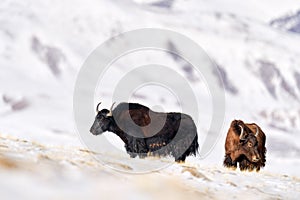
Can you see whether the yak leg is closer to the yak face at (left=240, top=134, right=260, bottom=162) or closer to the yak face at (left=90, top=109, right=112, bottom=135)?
the yak face at (left=240, top=134, right=260, bottom=162)

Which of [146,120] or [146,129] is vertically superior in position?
[146,120]

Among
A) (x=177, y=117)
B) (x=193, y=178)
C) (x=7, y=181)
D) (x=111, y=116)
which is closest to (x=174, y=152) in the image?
(x=177, y=117)

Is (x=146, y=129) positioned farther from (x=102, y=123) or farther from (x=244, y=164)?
(x=244, y=164)

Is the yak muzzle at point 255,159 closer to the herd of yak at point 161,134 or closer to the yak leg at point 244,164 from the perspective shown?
the herd of yak at point 161,134

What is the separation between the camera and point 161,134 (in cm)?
1594

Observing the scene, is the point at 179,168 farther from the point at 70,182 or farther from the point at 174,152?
the point at 70,182

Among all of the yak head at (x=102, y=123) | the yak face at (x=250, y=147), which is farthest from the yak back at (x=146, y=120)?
the yak face at (x=250, y=147)

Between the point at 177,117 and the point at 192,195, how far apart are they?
6.25 meters

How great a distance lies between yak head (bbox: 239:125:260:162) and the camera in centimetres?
1673

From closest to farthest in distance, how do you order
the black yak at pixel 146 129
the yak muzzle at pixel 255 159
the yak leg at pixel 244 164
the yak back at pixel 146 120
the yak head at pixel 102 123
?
1. the black yak at pixel 146 129
2. the yak back at pixel 146 120
3. the yak head at pixel 102 123
4. the yak muzzle at pixel 255 159
5. the yak leg at pixel 244 164

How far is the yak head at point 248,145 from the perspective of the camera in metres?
16.7

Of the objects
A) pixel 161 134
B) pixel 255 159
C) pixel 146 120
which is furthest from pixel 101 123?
pixel 255 159

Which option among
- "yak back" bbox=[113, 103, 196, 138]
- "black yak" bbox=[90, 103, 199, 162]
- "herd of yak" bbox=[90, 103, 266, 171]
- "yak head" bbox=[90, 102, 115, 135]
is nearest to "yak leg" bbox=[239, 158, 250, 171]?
"herd of yak" bbox=[90, 103, 266, 171]

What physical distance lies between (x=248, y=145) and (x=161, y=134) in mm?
3032
